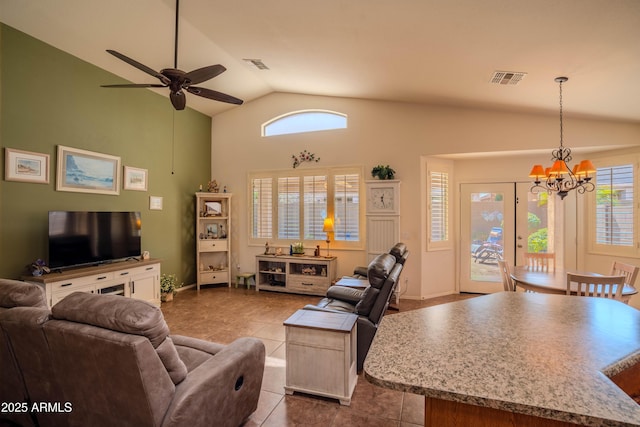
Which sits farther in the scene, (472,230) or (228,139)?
(228,139)

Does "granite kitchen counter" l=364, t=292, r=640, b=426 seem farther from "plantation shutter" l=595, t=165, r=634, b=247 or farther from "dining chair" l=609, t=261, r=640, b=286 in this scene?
"plantation shutter" l=595, t=165, r=634, b=247

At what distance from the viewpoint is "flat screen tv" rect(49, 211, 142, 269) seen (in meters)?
3.83

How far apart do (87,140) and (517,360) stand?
5461 mm

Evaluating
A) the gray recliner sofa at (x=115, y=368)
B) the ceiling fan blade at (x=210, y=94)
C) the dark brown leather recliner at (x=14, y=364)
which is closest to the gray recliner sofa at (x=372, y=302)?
the gray recliner sofa at (x=115, y=368)

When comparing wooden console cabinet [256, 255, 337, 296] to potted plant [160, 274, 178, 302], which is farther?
wooden console cabinet [256, 255, 337, 296]

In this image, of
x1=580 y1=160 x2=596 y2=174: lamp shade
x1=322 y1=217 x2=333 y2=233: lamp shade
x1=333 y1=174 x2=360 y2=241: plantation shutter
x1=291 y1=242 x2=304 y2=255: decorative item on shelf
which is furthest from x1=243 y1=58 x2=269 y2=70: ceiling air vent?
x1=580 y1=160 x2=596 y2=174: lamp shade

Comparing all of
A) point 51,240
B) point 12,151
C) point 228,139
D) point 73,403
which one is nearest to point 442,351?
point 73,403

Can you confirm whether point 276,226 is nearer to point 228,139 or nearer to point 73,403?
point 228,139

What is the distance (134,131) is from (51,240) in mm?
2163

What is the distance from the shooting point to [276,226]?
20.6 feet

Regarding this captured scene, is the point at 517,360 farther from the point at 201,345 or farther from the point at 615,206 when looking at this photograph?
the point at 615,206

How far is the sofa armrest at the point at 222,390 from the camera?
1.51 m

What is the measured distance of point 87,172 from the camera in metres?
4.39

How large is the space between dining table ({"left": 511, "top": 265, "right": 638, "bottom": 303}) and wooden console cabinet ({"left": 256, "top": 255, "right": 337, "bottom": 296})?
291 centimetres
